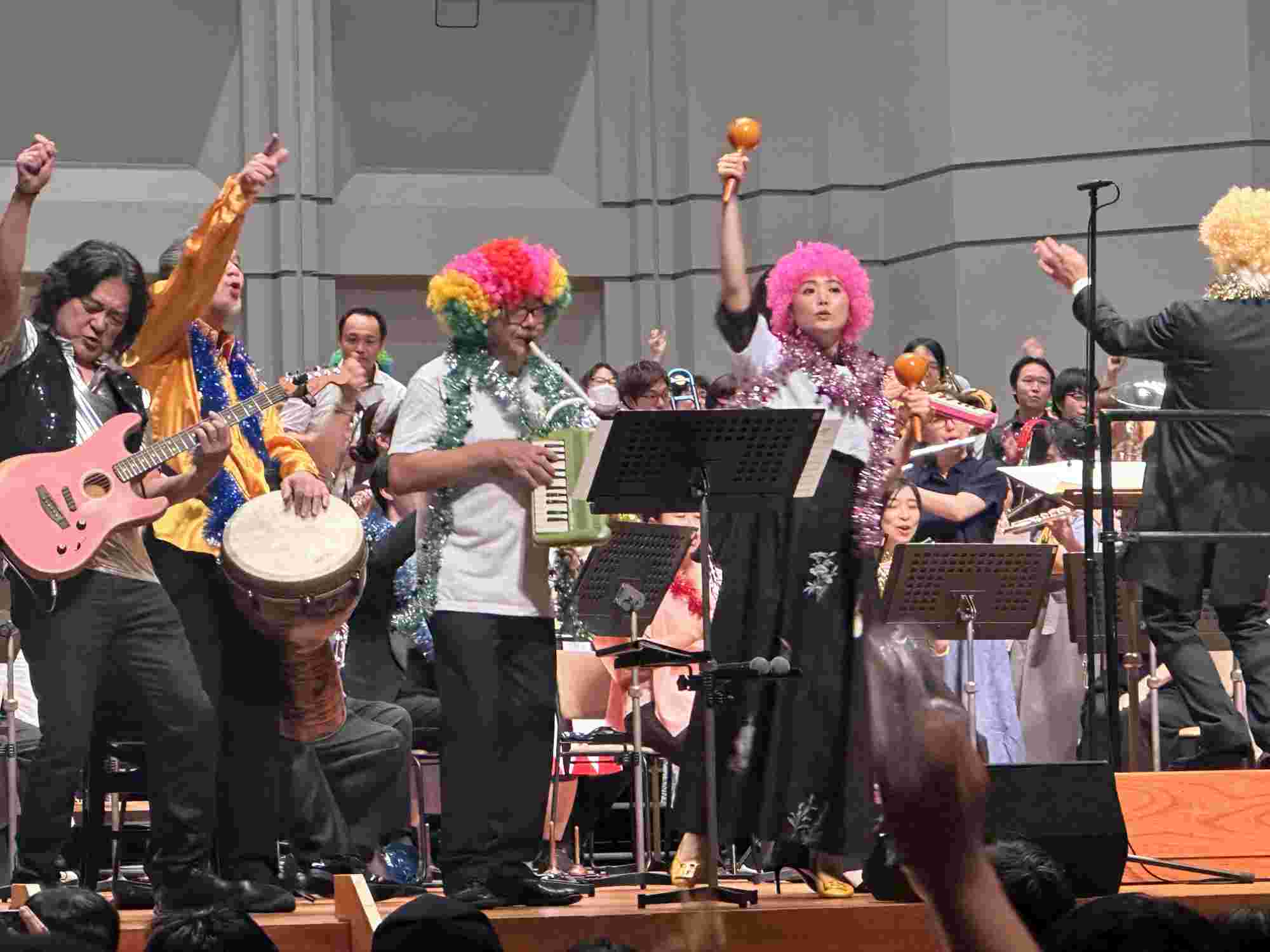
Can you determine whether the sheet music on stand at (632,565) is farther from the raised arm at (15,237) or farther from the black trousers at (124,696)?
the raised arm at (15,237)

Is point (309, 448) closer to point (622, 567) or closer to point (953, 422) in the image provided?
point (622, 567)

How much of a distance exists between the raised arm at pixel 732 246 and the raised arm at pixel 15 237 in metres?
1.74

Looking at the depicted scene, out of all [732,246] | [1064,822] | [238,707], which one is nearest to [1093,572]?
[1064,822]

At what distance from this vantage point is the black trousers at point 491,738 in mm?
4836

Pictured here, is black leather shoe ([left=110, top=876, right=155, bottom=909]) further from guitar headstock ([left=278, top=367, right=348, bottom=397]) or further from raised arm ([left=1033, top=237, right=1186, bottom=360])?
raised arm ([left=1033, top=237, right=1186, bottom=360])

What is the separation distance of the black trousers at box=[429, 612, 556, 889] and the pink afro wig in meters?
1.17

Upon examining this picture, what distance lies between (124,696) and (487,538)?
0.96m

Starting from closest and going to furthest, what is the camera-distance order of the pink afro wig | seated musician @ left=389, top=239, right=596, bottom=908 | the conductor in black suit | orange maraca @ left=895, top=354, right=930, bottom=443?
seated musician @ left=389, top=239, right=596, bottom=908 → the pink afro wig → orange maraca @ left=895, top=354, right=930, bottom=443 → the conductor in black suit

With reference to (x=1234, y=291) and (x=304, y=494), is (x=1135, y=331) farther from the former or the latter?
(x=304, y=494)

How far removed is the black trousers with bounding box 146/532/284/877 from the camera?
4.97 metres

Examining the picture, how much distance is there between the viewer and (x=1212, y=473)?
6.38 m

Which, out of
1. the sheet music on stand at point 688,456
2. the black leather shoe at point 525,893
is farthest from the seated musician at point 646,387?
the black leather shoe at point 525,893

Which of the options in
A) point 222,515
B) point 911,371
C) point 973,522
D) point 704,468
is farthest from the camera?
point 973,522

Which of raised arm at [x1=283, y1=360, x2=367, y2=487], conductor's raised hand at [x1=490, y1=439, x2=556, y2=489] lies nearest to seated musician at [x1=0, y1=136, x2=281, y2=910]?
conductor's raised hand at [x1=490, y1=439, x2=556, y2=489]
